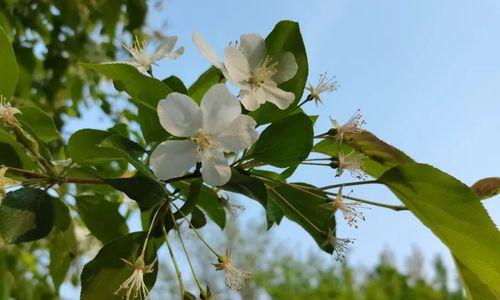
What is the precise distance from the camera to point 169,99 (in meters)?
0.81

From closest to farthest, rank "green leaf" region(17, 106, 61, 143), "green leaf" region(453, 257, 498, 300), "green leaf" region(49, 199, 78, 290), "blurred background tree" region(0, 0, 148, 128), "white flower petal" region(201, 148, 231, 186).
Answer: "white flower petal" region(201, 148, 231, 186) → "green leaf" region(453, 257, 498, 300) → "green leaf" region(17, 106, 61, 143) → "green leaf" region(49, 199, 78, 290) → "blurred background tree" region(0, 0, 148, 128)

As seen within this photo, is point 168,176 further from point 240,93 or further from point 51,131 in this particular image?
point 51,131

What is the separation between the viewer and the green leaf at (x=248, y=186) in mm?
801

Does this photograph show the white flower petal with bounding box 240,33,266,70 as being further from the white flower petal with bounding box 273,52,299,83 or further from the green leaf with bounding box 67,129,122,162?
the green leaf with bounding box 67,129,122,162

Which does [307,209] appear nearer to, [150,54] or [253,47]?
[253,47]

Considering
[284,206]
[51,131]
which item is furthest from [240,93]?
[51,131]

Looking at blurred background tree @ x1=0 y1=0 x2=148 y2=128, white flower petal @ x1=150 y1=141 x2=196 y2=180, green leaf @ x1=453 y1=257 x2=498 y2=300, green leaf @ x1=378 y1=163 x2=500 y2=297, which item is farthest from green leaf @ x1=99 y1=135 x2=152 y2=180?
blurred background tree @ x1=0 y1=0 x2=148 y2=128

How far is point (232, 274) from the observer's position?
911 mm

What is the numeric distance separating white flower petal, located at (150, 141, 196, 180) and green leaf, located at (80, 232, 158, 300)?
0.13 m

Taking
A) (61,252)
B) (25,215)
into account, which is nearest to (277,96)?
(25,215)

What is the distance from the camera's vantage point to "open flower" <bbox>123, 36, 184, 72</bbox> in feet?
3.42

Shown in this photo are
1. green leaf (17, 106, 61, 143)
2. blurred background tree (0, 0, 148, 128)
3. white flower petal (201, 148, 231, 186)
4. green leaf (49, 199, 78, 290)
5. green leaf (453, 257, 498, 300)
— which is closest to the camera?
white flower petal (201, 148, 231, 186)

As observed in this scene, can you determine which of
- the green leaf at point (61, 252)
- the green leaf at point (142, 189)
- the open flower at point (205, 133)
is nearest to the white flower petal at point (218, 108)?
the open flower at point (205, 133)

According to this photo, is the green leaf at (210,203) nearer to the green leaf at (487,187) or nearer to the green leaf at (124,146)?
the green leaf at (124,146)
